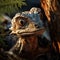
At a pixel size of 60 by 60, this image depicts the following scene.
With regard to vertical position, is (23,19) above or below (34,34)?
above

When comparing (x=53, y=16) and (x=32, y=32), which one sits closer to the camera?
(x=32, y=32)

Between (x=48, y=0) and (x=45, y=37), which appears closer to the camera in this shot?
(x=48, y=0)

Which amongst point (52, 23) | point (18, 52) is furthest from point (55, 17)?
point (18, 52)

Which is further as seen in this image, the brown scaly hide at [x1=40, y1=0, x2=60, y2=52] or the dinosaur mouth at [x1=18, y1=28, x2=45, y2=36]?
the brown scaly hide at [x1=40, y1=0, x2=60, y2=52]

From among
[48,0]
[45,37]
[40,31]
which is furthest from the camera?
[45,37]

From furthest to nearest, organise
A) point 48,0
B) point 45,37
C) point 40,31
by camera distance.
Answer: point 45,37
point 48,0
point 40,31

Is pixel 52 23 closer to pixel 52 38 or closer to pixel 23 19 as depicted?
pixel 52 38

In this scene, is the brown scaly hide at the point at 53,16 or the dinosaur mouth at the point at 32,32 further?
the brown scaly hide at the point at 53,16

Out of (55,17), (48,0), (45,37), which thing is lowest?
(45,37)
